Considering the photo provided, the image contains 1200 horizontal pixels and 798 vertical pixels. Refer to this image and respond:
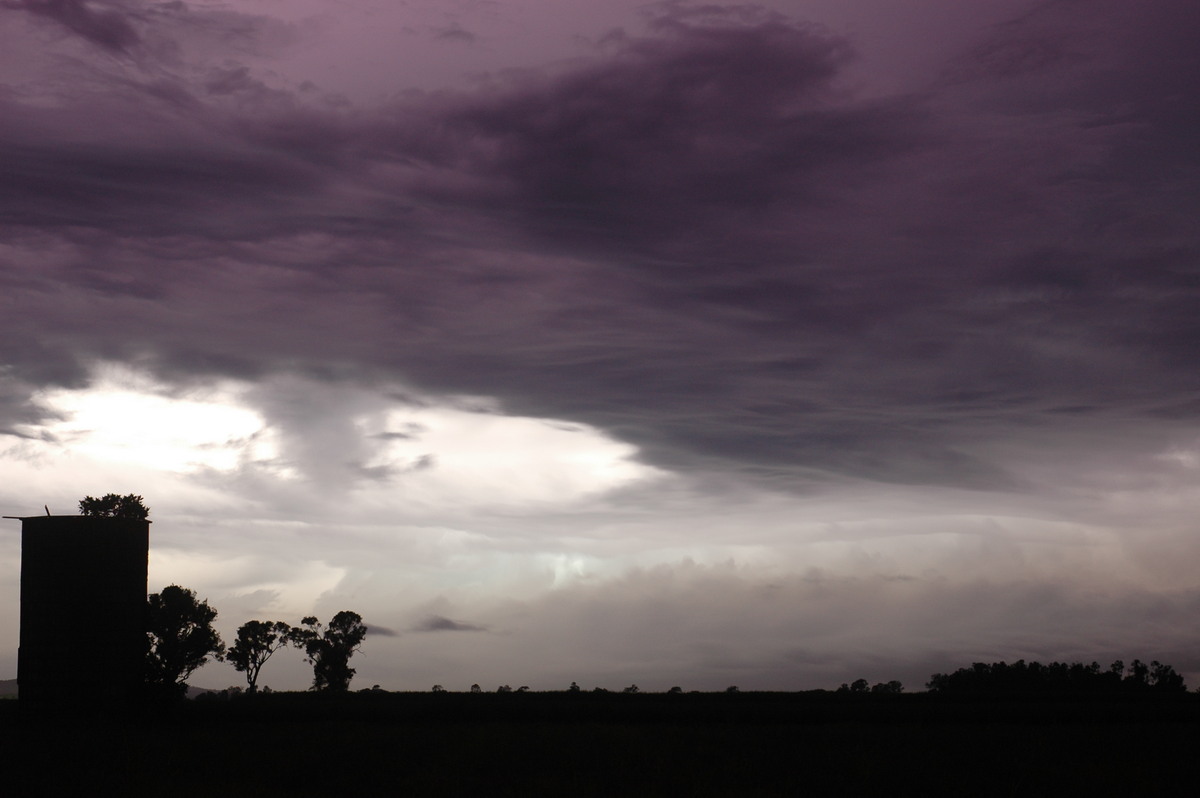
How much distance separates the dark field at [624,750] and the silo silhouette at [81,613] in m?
1.73

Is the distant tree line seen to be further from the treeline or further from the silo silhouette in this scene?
the treeline

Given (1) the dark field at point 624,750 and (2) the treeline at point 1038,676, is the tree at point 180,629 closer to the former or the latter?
(1) the dark field at point 624,750

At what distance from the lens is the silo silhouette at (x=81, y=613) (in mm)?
52438

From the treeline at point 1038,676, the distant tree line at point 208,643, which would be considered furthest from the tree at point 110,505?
the treeline at point 1038,676

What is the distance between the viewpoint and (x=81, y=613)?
2093 inches

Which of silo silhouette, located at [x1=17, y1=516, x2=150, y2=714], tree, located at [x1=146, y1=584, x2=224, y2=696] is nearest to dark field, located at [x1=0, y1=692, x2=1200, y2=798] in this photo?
silo silhouette, located at [x1=17, y1=516, x2=150, y2=714]

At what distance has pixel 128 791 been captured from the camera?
31.3 metres

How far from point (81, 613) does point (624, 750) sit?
30.2 metres

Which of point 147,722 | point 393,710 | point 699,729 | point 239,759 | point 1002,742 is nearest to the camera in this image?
point 239,759

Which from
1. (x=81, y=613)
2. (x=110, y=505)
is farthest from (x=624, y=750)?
(x=110, y=505)

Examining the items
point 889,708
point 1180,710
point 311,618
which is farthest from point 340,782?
point 311,618

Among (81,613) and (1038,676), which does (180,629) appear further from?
(1038,676)

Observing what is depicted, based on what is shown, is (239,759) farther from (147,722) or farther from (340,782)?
(147,722)

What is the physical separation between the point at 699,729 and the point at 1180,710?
26.0 meters
